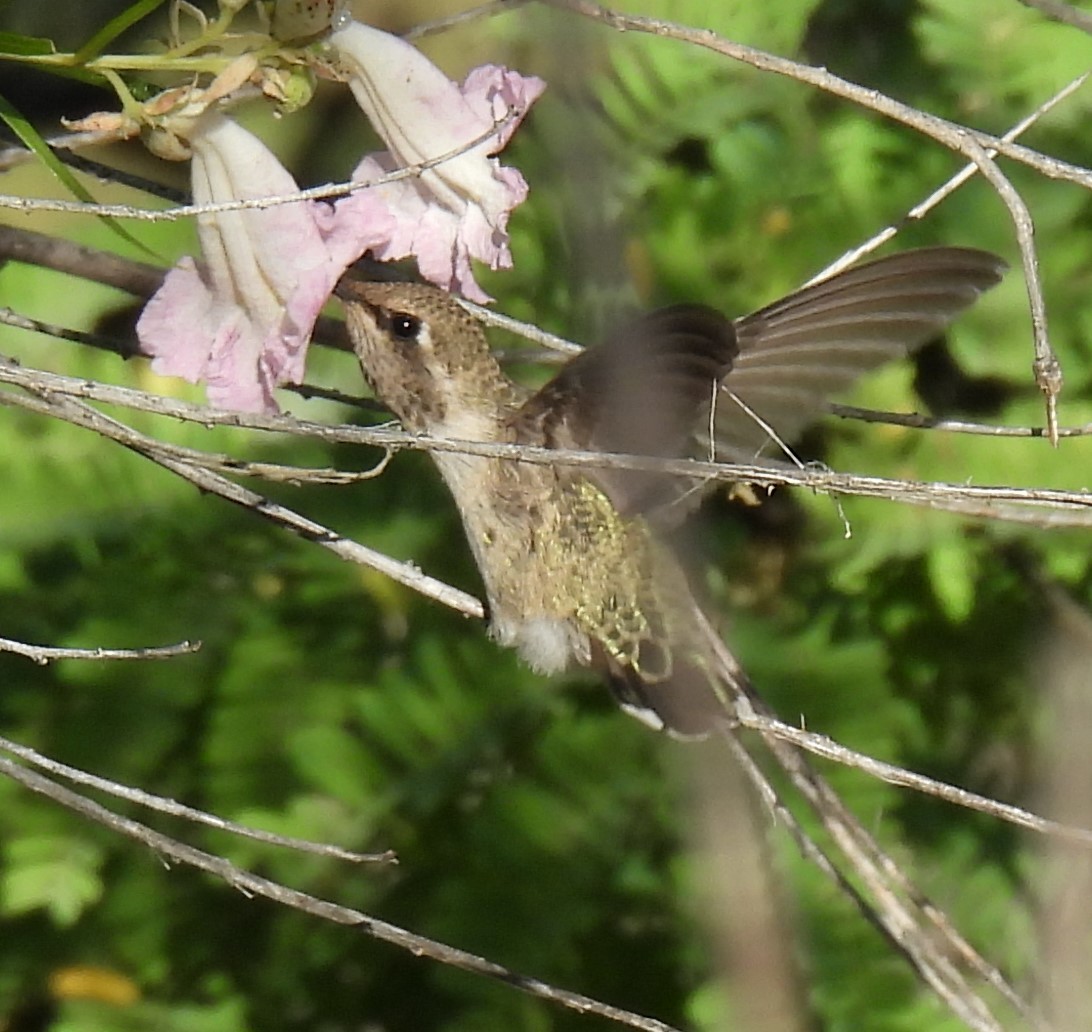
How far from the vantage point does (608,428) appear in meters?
1.23

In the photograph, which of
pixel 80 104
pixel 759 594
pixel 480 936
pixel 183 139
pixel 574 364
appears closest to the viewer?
pixel 183 139

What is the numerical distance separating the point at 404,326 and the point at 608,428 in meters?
0.56

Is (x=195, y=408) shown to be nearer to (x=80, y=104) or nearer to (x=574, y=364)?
(x=574, y=364)

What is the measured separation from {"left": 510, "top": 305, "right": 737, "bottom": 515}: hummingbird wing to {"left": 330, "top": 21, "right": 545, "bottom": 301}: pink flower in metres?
0.14

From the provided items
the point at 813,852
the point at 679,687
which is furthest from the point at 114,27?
the point at 679,687

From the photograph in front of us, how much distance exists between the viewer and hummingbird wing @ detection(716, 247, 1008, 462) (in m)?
1.48

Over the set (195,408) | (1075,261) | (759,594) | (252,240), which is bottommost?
(195,408)

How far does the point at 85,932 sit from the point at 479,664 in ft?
2.47

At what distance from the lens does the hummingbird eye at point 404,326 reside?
1.73 meters

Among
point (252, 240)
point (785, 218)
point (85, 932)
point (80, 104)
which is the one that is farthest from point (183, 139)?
point (80, 104)

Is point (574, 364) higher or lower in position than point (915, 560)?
lower

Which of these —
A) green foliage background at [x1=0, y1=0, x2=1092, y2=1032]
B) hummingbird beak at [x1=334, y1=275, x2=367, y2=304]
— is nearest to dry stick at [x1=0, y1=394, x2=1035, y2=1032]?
hummingbird beak at [x1=334, y1=275, x2=367, y2=304]

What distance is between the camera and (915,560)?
2.37m

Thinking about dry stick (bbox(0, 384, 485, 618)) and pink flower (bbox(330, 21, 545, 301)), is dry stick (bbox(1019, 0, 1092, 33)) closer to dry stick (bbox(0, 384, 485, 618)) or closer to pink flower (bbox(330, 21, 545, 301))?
pink flower (bbox(330, 21, 545, 301))
